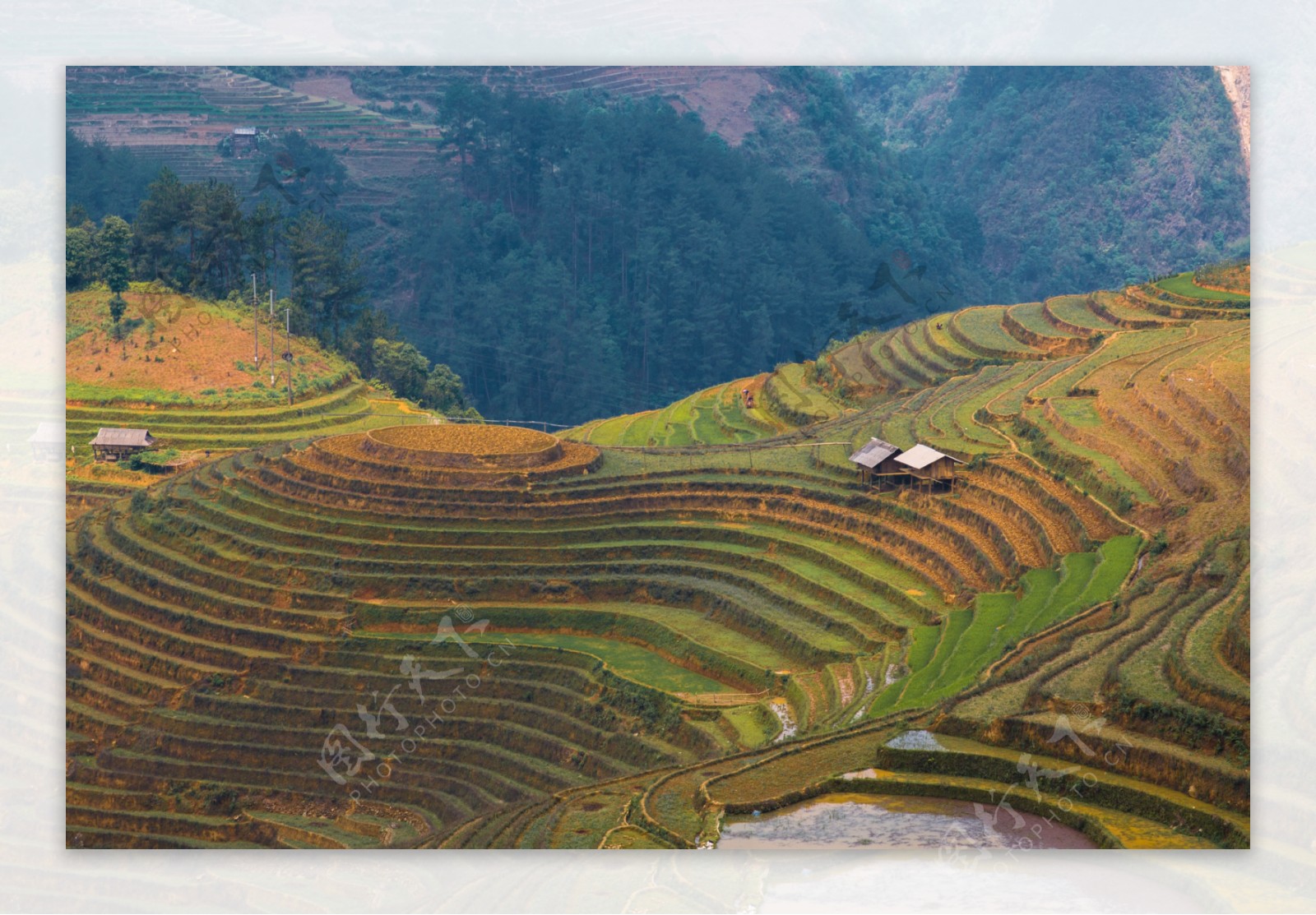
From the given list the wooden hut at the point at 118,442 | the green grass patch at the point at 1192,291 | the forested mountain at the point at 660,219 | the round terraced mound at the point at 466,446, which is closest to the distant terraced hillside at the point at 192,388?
the wooden hut at the point at 118,442

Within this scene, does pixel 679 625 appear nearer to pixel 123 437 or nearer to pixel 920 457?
pixel 920 457

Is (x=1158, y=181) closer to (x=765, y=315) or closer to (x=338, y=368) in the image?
(x=765, y=315)

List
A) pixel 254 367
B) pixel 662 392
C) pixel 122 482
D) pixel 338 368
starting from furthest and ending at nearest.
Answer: pixel 662 392, pixel 338 368, pixel 254 367, pixel 122 482

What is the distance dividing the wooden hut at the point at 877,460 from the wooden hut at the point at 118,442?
9.57 meters

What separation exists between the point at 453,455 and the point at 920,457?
20.9 feet

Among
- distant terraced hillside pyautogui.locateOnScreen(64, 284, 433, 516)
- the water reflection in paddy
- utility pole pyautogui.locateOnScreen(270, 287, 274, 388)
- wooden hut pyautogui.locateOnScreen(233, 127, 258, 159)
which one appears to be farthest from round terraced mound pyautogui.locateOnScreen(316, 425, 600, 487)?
wooden hut pyautogui.locateOnScreen(233, 127, 258, 159)

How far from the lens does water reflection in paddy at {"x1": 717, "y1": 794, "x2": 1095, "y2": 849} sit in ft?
47.1

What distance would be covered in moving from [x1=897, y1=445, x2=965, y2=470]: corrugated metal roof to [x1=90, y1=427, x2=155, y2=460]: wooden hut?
33.4 feet

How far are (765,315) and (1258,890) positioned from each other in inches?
975

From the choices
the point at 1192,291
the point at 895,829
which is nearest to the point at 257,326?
the point at 1192,291

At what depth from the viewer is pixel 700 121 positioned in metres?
38.0

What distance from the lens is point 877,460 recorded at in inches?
855

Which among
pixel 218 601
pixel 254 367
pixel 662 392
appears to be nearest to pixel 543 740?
pixel 218 601

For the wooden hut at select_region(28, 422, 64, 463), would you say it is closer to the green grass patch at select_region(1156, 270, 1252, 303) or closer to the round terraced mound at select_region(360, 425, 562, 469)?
the round terraced mound at select_region(360, 425, 562, 469)
